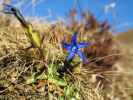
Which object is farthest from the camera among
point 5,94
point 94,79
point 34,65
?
point 94,79

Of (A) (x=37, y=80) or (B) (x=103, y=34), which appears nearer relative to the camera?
(A) (x=37, y=80)

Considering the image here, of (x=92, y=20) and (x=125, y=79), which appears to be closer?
(x=125, y=79)

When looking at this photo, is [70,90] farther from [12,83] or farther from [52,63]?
[12,83]

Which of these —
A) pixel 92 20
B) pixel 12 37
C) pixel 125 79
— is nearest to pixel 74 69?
pixel 12 37

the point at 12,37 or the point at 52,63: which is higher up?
the point at 12,37

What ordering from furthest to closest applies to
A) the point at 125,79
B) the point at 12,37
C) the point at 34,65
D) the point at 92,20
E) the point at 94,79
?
the point at 92,20 → the point at 125,79 → the point at 94,79 → the point at 12,37 → the point at 34,65

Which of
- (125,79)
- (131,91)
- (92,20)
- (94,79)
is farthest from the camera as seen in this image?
(92,20)

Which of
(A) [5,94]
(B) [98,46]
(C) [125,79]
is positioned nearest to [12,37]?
(A) [5,94]

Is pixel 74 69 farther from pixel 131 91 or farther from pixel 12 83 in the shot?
pixel 131 91

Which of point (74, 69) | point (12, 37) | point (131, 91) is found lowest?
point (131, 91)
